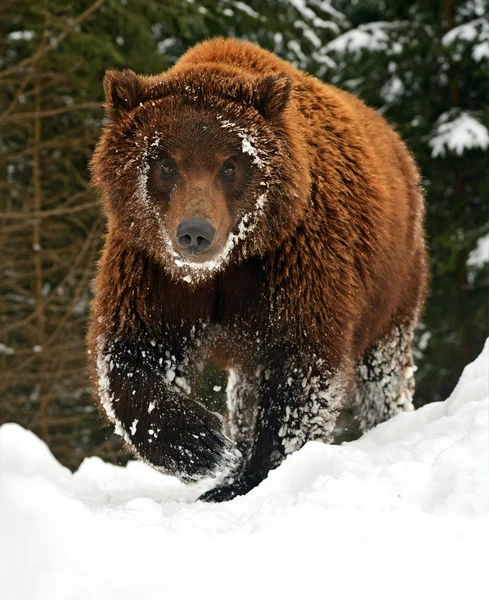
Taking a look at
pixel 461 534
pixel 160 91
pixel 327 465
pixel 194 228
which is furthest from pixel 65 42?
pixel 461 534

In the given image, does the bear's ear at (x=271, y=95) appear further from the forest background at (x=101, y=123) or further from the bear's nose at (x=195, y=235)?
the forest background at (x=101, y=123)

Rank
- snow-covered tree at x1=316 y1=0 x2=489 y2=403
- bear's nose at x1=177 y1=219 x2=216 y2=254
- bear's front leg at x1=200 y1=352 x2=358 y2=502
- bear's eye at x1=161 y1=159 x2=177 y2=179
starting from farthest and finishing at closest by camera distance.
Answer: snow-covered tree at x1=316 y1=0 x2=489 y2=403 → bear's front leg at x1=200 y1=352 x2=358 y2=502 → bear's eye at x1=161 y1=159 x2=177 y2=179 → bear's nose at x1=177 y1=219 x2=216 y2=254

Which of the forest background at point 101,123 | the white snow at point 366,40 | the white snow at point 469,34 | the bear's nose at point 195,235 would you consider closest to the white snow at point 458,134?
the forest background at point 101,123

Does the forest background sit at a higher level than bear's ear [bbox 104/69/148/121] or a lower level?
lower

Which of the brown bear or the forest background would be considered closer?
the brown bear

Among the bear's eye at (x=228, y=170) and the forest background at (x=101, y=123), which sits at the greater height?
the bear's eye at (x=228, y=170)

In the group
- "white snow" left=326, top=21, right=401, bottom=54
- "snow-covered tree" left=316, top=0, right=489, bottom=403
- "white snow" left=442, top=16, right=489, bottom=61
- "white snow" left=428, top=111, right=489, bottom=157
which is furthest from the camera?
"white snow" left=326, top=21, right=401, bottom=54

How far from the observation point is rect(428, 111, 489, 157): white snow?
13.9 metres

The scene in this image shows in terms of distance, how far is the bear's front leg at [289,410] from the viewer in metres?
5.03

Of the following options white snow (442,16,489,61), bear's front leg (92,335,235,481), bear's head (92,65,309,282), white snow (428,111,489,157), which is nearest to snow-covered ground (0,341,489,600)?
bear's front leg (92,335,235,481)

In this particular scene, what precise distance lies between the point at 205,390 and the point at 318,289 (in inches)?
68.8

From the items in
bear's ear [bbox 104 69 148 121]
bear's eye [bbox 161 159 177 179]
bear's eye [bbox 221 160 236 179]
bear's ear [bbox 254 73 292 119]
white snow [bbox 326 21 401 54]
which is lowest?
white snow [bbox 326 21 401 54]

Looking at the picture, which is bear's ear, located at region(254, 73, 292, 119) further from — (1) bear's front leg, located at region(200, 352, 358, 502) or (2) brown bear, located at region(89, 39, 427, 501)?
(1) bear's front leg, located at region(200, 352, 358, 502)

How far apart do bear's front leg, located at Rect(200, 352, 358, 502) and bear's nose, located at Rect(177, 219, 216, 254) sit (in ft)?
3.02
